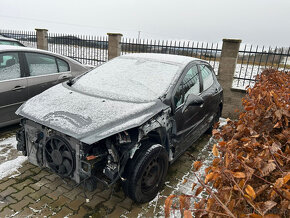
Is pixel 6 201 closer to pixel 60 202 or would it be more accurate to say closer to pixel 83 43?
A: pixel 60 202

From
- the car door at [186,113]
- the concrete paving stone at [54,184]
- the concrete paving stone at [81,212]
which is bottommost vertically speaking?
the concrete paving stone at [81,212]

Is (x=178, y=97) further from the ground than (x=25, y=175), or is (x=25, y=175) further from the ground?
(x=178, y=97)

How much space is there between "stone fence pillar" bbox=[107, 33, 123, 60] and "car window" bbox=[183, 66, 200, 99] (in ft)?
17.2

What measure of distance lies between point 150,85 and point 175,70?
49 centimetres

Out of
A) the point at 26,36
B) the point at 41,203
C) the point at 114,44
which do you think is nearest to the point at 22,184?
the point at 41,203

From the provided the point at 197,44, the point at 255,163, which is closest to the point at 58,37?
the point at 197,44

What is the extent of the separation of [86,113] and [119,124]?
0.40 metres

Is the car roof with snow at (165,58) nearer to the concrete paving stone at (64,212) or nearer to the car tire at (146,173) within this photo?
the car tire at (146,173)

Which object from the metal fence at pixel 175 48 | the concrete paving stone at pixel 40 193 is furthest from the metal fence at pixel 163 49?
the concrete paving stone at pixel 40 193

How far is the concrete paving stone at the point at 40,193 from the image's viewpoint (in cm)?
282

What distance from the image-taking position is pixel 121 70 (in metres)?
3.55

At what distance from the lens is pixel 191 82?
3559 millimetres

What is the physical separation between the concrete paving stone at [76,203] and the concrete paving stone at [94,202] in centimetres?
7

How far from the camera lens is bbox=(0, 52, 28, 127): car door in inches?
152
